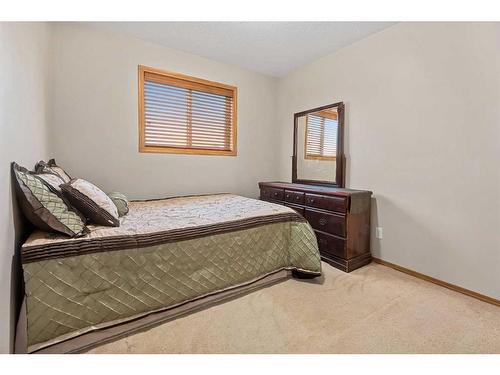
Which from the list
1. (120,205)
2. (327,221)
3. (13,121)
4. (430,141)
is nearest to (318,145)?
(327,221)

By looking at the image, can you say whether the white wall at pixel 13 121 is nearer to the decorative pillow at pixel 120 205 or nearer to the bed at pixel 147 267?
the bed at pixel 147 267

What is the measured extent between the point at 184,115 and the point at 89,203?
188 cm

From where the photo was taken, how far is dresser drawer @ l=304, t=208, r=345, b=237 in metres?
2.37

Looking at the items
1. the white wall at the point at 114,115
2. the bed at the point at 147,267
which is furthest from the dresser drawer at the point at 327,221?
the white wall at the point at 114,115

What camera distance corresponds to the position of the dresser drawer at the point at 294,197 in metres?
2.78

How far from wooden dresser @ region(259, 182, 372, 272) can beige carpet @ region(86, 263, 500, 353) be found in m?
0.42

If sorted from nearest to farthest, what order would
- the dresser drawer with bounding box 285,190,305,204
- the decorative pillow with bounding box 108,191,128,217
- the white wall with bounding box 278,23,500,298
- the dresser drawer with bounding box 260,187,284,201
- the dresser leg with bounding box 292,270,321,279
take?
the white wall with bounding box 278,23,500,298
the decorative pillow with bounding box 108,191,128,217
the dresser leg with bounding box 292,270,321,279
the dresser drawer with bounding box 285,190,305,204
the dresser drawer with bounding box 260,187,284,201

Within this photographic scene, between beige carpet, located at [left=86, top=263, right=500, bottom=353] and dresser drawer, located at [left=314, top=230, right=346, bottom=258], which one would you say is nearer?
beige carpet, located at [left=86, top=263, right=500, bottom=353]

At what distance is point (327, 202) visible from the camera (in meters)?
2.47

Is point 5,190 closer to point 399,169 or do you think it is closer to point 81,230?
point 81,230

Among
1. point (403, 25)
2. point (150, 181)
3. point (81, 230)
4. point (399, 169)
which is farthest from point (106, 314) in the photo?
point (403, 25)

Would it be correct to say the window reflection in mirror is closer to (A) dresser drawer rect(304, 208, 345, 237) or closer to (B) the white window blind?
(B) the white window blind

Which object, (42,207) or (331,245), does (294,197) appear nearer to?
(331,245)

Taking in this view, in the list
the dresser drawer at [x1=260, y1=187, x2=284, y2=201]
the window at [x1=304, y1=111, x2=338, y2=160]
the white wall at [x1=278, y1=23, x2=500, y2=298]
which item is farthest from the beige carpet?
the window at [x1=304, y1=111, x2=338, y2=160]
